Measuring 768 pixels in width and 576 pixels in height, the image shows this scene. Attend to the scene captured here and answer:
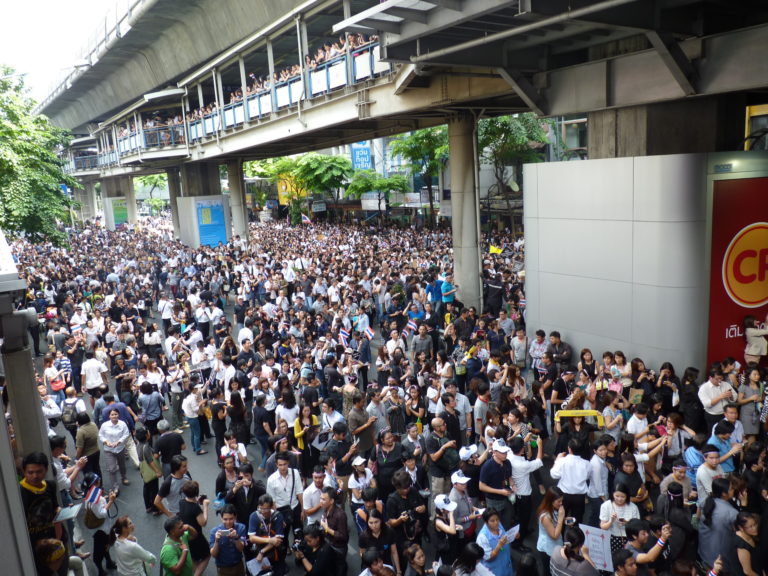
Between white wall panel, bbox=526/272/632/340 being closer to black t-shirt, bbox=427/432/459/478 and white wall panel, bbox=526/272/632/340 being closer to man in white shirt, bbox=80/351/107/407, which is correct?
black t-shirt, bbox=427/432/459/478

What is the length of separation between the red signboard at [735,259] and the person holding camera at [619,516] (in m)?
5.51

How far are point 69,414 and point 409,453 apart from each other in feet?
19.7

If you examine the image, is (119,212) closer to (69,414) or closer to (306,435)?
(69,414)

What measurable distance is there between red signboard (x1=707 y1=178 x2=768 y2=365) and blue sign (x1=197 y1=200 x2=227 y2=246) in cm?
3184

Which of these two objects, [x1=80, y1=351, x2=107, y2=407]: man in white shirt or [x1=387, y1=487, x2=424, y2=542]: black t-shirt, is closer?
[x1=387, y1=487, x2=424, y2=542]: black t-shirt

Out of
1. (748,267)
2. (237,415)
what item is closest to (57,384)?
(237,415)

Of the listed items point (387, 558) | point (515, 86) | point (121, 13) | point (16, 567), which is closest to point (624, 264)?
point (515, 86)

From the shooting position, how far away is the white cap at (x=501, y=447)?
657 centimetres

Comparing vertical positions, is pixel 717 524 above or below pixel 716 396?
below

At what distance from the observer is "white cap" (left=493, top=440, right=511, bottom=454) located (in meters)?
6.57

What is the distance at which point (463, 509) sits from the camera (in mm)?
6215

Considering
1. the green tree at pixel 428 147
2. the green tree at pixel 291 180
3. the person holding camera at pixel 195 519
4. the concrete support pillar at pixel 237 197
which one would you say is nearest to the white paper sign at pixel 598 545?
the person holding camera at pixel 195 519

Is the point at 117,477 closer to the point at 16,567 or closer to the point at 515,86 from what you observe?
the point at 16,567

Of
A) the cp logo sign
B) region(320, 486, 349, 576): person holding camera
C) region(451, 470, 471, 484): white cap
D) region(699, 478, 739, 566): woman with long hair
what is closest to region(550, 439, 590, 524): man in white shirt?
region(451, 470, 471, 484): white cap
